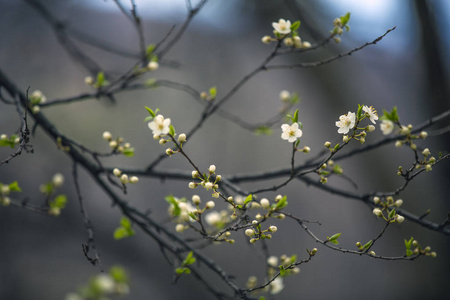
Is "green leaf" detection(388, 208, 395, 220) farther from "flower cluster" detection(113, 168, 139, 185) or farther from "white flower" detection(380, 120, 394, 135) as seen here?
"flower cluster" detection(113, 168, 139, 185)

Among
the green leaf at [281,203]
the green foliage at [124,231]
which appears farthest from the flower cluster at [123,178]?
the green leaf at [281,203]

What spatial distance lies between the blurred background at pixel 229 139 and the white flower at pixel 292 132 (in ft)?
5.24

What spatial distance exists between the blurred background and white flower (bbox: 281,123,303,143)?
5.24ft

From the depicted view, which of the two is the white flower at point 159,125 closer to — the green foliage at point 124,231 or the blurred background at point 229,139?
the green foliage at point 124,231

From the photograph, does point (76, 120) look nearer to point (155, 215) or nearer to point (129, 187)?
point (129, 187)

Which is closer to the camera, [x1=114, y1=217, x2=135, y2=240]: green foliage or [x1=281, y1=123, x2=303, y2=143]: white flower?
[x1=281, y1=123, x2=303, y2=143]: white flower

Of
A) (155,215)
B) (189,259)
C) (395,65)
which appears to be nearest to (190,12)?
(189,259)

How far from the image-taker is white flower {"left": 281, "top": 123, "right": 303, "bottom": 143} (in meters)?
0.85

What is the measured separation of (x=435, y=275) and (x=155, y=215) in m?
2.56

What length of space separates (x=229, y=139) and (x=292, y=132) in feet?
8.67

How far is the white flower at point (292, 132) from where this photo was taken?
851mm

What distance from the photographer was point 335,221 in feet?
10.7

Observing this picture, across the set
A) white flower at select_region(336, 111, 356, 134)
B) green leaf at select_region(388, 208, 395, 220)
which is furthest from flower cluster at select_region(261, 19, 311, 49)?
green leaf at select_region(388, 208, 395, 220)

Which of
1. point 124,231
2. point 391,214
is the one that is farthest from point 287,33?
point 124,231
